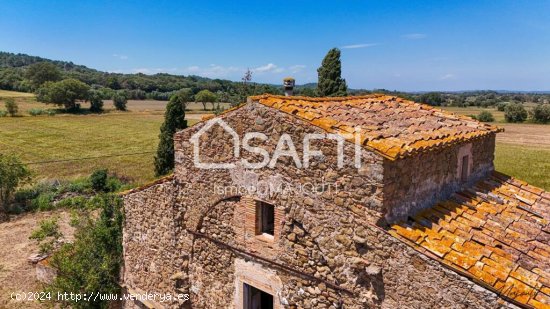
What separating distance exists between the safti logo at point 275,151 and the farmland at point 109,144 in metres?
24.8

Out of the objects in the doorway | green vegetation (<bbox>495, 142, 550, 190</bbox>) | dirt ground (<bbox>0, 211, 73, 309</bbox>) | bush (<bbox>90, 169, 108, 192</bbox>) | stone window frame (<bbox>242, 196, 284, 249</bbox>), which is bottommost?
dirt ground (<bbox>0, 211, 73, 309</bbox>)

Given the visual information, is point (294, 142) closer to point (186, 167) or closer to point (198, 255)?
point (186, 167)

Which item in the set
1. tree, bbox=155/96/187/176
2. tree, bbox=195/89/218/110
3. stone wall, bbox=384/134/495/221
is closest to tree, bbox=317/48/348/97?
tree, bbox=155/96/187/176

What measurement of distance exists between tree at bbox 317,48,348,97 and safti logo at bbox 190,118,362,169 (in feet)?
80.0

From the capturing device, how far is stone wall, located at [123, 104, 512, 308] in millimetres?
5707

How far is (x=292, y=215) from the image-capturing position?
6.91m

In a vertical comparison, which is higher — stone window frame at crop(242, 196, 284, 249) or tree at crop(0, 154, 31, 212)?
stone window frame at crop(242, 196, 284, 249)

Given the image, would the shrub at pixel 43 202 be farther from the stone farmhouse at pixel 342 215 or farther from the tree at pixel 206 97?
the tree at pixel 206 97

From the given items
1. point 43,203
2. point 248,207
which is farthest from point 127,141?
point 248,207

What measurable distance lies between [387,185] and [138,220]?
7328 millimetres

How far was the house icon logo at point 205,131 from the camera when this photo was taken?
25.4 feet

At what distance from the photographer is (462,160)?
8.79 metres

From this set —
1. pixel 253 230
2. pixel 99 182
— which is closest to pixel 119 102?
pixel 99 182

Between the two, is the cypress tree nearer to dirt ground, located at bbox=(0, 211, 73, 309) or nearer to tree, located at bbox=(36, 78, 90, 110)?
dirt ground, located at bbox=(0, 211, 73, 309)
